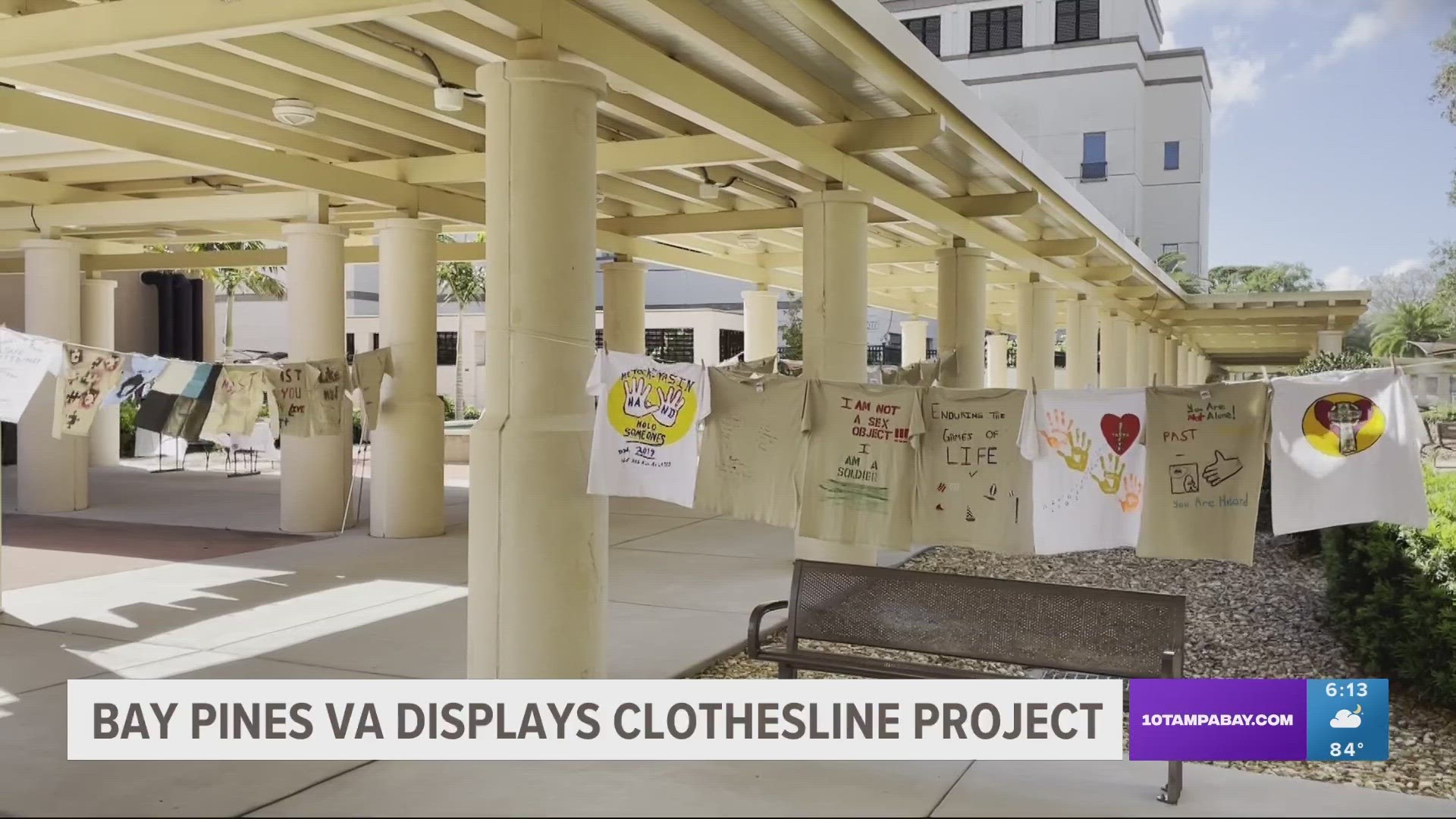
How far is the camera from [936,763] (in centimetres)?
554

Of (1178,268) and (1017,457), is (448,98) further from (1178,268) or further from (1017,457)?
(1178,268)

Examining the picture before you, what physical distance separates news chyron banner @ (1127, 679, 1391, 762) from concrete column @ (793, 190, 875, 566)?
15.6 ft

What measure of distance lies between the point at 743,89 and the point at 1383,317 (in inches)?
3157

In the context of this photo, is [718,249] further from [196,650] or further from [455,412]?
[455,412]

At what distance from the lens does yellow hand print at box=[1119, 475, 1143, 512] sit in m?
6.21

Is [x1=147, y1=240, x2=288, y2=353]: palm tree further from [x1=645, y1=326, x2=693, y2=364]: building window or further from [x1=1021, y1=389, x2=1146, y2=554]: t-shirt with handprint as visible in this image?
[x1=1021, y1=389, x2=1146, y2=554]: t-shirt with handprint

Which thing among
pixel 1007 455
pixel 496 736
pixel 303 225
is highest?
pixel 303 225

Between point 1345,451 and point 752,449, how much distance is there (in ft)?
10.3

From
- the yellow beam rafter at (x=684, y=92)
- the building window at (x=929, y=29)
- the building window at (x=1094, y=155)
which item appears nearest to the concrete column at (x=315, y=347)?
the yellow beam rafter at (x=684, y=92)

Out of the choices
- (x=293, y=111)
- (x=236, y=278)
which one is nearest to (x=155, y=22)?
(x=293, y=111)


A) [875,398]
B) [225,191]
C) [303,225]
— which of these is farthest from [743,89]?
[225,191]

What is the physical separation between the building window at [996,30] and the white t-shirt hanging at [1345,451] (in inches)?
1938

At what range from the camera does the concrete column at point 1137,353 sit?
1200 inches

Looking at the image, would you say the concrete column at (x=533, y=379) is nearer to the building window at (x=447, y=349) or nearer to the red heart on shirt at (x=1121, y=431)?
the red heart on shirt at (x=1121, y=431)
